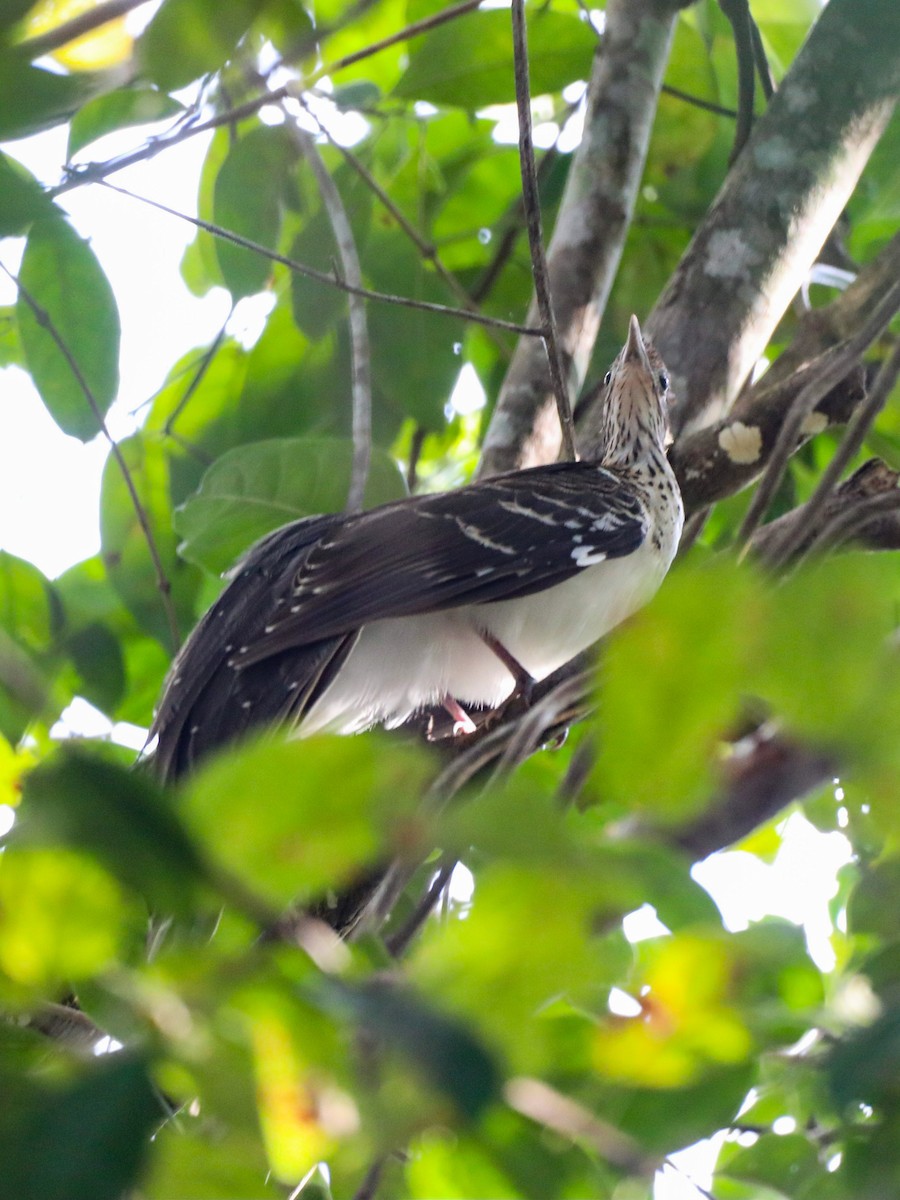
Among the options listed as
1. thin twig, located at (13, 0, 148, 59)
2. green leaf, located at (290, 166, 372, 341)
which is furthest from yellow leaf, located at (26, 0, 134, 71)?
green leaf, located at (290, 166, 372, 341)

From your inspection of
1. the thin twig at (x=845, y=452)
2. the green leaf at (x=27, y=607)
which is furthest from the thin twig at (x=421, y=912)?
the green leaf at (x=27, y=607)

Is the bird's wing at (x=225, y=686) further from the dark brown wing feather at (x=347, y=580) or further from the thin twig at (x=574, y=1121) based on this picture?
the thin twig at (x=574, y=1121)

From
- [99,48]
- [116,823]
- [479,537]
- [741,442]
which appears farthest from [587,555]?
[116,823]

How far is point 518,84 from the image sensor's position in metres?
2.53

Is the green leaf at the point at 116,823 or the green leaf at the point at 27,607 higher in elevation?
the green leaf at the point at 116,823

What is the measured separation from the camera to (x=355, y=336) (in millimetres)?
3500

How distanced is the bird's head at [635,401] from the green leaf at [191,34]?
89.4 inches

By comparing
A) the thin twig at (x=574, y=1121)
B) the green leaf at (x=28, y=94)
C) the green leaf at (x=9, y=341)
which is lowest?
the thin twig at (x=574, y=1121)

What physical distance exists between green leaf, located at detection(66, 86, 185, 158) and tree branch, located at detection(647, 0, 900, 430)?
1731 millimetres

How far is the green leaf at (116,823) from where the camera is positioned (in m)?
0.69

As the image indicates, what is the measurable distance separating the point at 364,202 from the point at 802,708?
11.8ft

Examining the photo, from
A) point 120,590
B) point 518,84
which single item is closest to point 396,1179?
point 518,84

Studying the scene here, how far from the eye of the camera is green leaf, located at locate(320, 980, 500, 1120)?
1.99 feet

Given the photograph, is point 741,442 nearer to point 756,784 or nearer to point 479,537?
point 479,537
